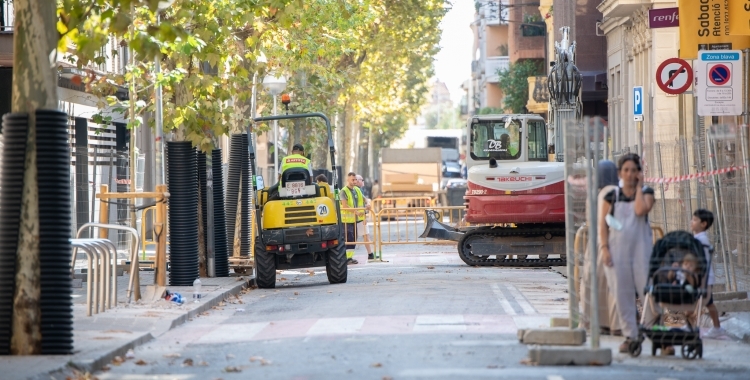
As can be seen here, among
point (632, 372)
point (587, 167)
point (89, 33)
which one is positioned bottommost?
point (632, 372)

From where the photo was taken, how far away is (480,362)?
1102cm

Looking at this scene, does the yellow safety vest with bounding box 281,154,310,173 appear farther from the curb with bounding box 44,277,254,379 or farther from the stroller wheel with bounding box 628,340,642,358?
the stroller wheel with bounding box 628,340,642,358

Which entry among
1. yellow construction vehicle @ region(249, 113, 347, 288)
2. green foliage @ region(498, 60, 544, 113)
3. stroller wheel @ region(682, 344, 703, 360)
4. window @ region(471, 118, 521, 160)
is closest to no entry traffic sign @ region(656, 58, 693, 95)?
yellow construction vehicle @ region(249, 113, 347, 288)

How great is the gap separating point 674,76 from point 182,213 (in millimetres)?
7611

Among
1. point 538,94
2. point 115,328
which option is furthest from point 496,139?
point 538,94

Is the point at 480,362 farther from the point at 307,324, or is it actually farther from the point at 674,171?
the point at 674,171

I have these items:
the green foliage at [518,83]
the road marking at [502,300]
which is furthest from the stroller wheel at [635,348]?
the green foliage at [518,83]

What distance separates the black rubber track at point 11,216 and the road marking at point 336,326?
3.15m

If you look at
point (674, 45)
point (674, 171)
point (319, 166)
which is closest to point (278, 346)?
point (674, 171)

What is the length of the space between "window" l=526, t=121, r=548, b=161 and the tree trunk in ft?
54.0

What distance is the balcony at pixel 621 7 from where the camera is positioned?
35688mm

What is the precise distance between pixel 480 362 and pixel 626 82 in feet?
94.8

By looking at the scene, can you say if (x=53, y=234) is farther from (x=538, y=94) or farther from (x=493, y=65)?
(x=493, y=65)

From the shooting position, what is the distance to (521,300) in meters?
17.5
